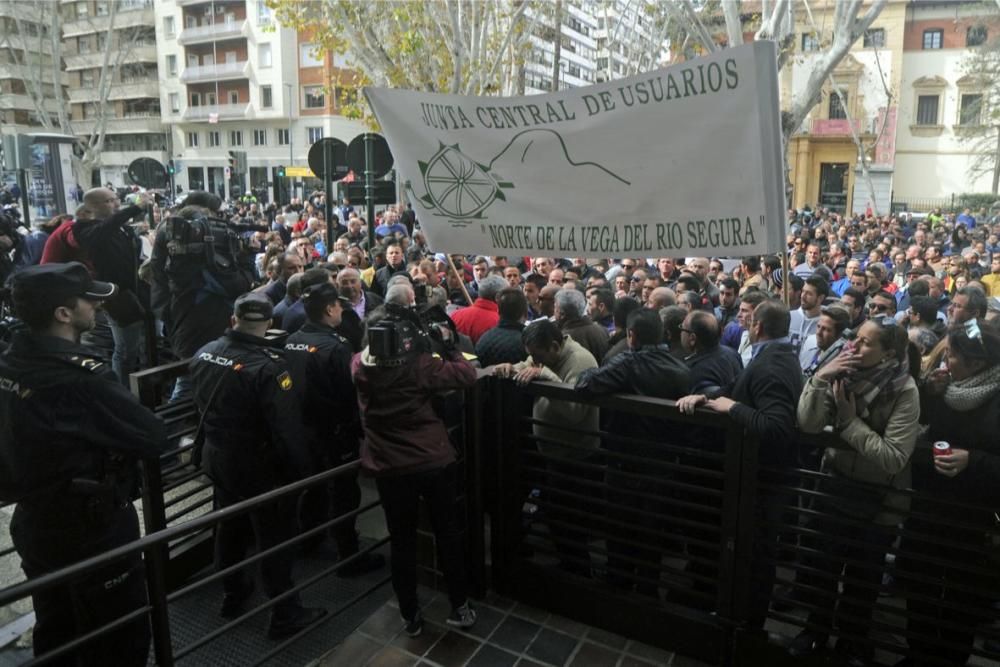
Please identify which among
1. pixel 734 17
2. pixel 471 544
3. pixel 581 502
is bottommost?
pixel 471 544

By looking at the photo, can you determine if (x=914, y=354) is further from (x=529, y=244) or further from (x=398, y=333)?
(x=398, y=333)

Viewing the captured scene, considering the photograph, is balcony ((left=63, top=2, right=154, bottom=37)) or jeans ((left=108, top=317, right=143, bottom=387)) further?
balcony ((left=63, top=2, right=154, bottom=37))

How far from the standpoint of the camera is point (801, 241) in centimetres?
1376

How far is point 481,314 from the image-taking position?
6238 mm

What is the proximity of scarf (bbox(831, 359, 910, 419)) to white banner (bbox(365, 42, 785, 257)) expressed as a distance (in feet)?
2.41

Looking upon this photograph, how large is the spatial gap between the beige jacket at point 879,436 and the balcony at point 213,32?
5412 cm

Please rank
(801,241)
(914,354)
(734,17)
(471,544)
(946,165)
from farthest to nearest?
(946,165) → (801,241) → (734,17) → (471,544) → (914,354)

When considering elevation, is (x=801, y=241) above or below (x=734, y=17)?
below

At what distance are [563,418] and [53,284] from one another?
8.38 feet

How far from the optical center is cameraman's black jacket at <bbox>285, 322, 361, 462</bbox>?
174 inches

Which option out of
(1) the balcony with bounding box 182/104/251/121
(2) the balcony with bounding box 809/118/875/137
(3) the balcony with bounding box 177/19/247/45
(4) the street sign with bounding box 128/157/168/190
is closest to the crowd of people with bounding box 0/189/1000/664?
(4) the street sign with bounding box 128/157/168/190

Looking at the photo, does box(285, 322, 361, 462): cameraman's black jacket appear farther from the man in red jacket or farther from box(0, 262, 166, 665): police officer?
the man in red jacket

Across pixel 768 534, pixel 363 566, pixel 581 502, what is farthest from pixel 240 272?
pixel 768 534

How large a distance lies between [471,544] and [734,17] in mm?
9474
